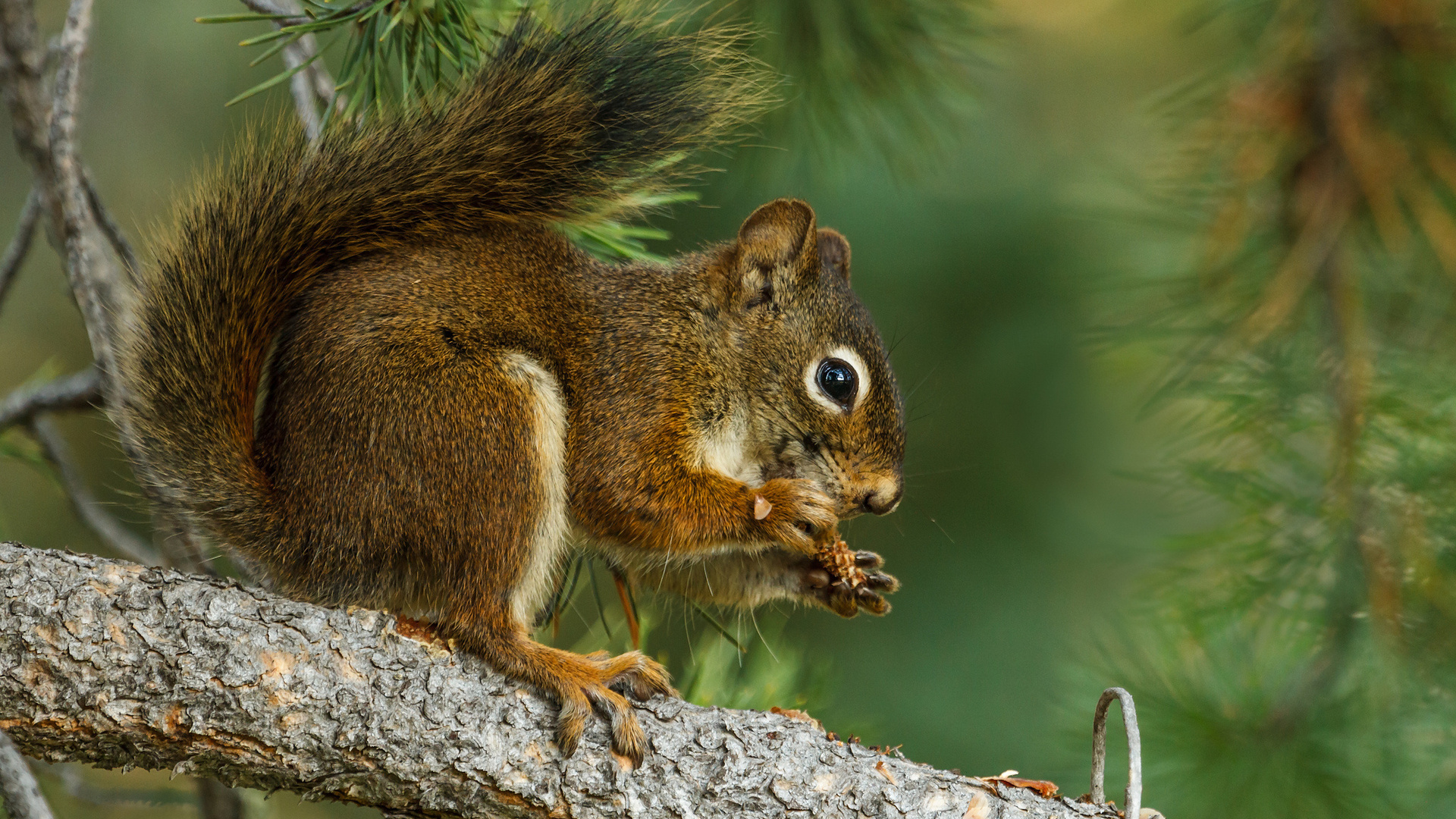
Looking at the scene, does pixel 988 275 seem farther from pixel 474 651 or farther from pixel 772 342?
pixel 474 651

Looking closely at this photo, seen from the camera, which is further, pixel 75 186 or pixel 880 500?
pixel 880 500

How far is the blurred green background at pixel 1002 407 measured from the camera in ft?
5.40

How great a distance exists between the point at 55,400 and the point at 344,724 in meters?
0.69

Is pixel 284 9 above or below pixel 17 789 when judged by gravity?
above

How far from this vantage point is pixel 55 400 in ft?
4.80

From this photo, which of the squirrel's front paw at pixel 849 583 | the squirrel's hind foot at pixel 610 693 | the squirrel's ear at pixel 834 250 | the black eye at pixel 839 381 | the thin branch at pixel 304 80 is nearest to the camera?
the squirrel's hind foot at pixel 610 693

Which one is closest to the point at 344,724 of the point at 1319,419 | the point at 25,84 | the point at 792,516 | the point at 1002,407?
the point at 792,516

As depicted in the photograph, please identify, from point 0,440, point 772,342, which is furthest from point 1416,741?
point 0,440

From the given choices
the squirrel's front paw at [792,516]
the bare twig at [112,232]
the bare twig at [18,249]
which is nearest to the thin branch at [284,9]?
the bare twig at [112,232]

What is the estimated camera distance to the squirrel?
4.17 feet

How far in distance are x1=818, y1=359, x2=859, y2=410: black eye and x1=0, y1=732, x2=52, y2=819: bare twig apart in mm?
1035

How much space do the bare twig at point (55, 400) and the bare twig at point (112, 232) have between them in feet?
0.50

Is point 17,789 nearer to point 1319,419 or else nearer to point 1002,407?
point 1319,419

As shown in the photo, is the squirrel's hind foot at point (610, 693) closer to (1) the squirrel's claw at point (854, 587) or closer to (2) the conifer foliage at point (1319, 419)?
(1) the squirrel's claw at point (854, 587)
